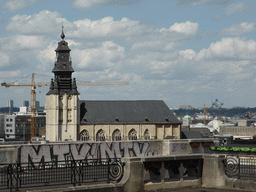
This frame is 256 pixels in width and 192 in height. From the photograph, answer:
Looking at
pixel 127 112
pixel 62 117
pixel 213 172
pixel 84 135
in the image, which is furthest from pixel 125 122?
pixel 213 172

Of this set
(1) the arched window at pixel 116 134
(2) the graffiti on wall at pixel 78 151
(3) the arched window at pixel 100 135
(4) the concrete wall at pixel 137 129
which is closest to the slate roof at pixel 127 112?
(4) the concrete wall at pixel 137 129

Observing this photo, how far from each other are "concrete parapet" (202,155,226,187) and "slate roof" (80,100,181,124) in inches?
3093

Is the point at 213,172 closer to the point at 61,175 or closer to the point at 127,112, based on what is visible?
the point at 61,175

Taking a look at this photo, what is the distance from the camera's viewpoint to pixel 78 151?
1679 inches

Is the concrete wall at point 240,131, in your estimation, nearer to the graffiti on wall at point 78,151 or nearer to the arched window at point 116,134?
the arched window at point 116,134

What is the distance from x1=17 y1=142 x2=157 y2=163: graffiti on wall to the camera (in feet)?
128

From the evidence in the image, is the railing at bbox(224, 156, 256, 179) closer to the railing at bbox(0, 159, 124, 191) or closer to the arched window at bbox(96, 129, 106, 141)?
the railing at bbox(0, 159, 124, 191)

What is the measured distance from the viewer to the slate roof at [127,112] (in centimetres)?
10400

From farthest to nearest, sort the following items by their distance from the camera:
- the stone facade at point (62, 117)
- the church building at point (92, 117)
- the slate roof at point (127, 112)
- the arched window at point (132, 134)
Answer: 1. the slate roof at point (127, 112)
2. the arched window at point (132, 134)
3. the church building at point (92, 117)
4. the stone facade at point (62, 117)

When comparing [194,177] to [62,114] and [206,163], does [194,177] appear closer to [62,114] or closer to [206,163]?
[206,163]

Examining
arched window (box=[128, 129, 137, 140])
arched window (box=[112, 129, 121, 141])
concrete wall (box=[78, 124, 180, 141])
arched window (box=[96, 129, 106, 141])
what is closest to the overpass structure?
arched window (box=[96, 129, 106, 141])

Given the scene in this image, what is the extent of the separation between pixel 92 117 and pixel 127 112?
8496mm

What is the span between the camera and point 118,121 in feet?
340

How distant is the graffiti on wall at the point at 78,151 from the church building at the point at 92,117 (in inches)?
2107
